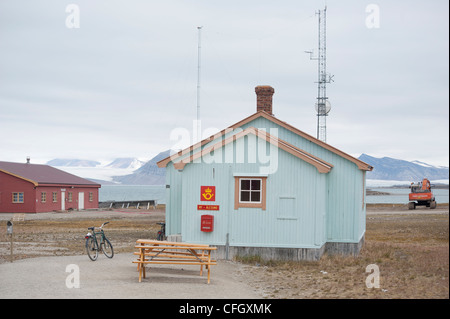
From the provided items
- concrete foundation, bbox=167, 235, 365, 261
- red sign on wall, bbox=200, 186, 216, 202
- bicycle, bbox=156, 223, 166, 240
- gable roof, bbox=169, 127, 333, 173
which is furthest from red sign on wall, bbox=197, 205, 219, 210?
bicycle, bbox=156, 223, 166, 240

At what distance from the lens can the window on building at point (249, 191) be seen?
18.0m

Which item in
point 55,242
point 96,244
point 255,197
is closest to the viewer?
point 96,244

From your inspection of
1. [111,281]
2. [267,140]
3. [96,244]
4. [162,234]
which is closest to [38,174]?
[162,234]

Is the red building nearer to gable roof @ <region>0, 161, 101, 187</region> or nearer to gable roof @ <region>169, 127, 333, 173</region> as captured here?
gable roof @ <region>0, 161, 101, 187</region>

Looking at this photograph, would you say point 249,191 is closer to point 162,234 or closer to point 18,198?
point 162,234

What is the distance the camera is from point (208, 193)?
59.6 feet

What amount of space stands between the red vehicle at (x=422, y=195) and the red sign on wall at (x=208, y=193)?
43.8 metres

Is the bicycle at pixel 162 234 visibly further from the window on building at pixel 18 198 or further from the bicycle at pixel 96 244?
the window on building at pixel 18 198

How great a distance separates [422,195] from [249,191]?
142 feet

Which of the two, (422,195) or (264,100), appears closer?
(264,100)

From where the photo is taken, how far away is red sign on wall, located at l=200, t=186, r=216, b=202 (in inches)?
715

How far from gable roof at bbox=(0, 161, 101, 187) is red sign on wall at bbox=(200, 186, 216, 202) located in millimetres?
33691

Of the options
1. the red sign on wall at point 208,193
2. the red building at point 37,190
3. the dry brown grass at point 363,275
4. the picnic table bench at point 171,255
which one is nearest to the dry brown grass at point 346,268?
the dry brown grass at point 363,275
